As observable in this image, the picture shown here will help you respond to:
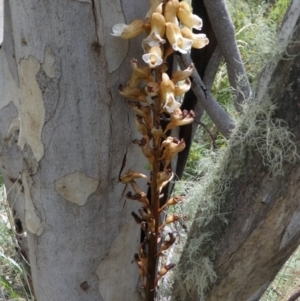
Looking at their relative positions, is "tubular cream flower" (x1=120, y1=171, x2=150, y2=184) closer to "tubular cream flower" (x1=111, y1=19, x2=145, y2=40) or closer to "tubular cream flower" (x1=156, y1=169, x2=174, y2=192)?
"tubular cream flower" (x1=156, y1=169, x2=174, y2=192)

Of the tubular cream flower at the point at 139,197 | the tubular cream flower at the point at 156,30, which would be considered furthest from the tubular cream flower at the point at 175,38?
the tubular cream flower at the point at 139,197

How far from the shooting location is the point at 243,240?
78cm

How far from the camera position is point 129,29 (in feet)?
2.28

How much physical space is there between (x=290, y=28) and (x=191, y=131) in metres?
0.35

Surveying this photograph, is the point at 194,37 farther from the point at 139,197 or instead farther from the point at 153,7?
the point at 139,197

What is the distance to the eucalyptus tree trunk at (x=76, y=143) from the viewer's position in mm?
723

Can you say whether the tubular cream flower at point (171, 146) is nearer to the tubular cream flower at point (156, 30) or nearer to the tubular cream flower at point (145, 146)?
the tubular cream flower at point (145, 146)

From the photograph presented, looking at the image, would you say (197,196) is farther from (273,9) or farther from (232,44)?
(273,9)

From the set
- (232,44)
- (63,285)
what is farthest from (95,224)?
(232,44)

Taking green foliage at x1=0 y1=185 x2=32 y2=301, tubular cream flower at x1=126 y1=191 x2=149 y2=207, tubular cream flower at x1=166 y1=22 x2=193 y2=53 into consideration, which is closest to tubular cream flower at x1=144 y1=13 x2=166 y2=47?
tubular cream flower at x1=166 y1=22 x2=193 y2=53

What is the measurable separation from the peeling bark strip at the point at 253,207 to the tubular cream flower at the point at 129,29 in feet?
0.62

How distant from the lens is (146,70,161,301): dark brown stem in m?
0.72

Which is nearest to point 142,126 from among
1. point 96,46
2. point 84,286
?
point 96,46

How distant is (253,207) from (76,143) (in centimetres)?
27
